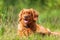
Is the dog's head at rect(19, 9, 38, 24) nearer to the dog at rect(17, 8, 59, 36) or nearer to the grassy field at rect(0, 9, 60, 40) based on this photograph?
the dog at rect(17, 8, 59, 36)

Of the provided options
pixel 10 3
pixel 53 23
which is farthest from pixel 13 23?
pixel 10 3

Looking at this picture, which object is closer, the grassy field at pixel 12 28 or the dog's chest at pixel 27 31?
the grassy field at pixel 12 28

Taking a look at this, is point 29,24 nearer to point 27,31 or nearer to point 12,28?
point 27,31

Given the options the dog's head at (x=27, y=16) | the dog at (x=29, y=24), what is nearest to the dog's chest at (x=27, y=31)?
the dog at (x=29, y=24)

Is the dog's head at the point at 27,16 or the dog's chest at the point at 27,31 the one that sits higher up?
the dog's head at the point at 27,16

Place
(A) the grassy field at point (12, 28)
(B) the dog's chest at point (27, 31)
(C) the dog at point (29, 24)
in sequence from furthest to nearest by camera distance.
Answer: (C) the dog at point (29, 24), (B) the dog's chest at point (27, 31), (A) the grassy field at point (12, 28)

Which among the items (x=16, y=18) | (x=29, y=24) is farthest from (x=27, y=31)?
(x=16, y=18)

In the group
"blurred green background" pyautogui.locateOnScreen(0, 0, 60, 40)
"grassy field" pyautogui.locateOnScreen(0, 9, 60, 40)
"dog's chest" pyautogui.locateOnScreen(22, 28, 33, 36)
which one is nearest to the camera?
"grassy field" pyautogui.locateOnScreen(0, 9, 60, 40)

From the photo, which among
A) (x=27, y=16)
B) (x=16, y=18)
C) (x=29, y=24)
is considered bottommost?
(x=29, y=24)

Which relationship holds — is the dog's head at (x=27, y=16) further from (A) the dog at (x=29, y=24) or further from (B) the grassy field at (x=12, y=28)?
(B) the grassy field at (x=12, y=28)

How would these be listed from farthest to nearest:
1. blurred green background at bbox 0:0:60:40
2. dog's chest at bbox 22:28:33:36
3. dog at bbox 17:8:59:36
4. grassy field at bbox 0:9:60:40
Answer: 1. dog at bbox 17:8:59:36
2. dog's chest at bbox 22:28:33:36
3. blurred green background at bbox 0:0:60:40
4. grassy field at bbox 0:9:60:40

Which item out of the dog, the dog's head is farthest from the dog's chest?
the dog's head

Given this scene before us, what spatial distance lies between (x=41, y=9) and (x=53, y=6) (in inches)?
35.3

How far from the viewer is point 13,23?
12.0 m
